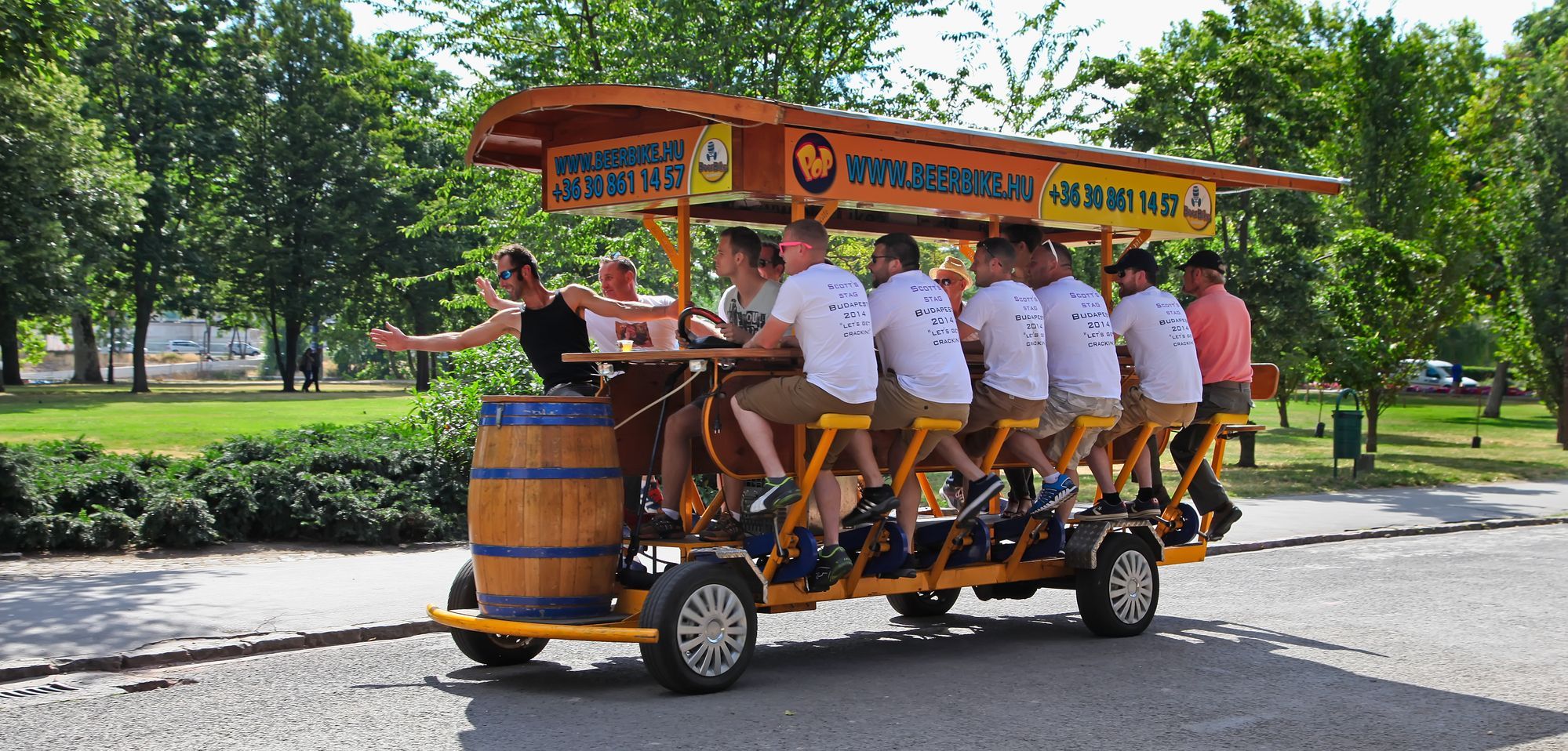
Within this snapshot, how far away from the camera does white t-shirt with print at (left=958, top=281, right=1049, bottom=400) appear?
8.29 meters

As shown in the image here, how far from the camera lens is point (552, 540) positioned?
678 centimetres

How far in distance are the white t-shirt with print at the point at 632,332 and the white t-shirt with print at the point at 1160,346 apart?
278 cm

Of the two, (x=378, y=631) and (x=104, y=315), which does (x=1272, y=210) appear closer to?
(x=378, y=631)

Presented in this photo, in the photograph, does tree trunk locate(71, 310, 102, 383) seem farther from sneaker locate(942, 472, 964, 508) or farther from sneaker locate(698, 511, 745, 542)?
sneaker locate(698, 511, 745, 542)

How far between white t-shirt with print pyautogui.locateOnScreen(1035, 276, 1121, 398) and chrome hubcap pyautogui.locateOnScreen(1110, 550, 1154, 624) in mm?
1017

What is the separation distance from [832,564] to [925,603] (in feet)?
7.91

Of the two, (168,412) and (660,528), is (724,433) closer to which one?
(660,528)

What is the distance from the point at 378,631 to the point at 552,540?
2.50 metres

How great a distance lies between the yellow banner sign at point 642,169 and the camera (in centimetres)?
761

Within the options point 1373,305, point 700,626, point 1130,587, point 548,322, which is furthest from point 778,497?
point 1373,305

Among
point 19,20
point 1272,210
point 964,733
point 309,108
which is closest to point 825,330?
point 964,733

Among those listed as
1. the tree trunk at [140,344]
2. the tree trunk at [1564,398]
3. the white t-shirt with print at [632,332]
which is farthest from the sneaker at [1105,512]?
the tree trunk at [140,344]

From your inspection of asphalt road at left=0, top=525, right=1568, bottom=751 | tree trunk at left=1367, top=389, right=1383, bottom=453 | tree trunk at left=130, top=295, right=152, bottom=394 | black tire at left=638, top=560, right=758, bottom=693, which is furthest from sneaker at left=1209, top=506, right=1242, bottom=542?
tree trunk at left=130, top=295, right=152, bottom=394

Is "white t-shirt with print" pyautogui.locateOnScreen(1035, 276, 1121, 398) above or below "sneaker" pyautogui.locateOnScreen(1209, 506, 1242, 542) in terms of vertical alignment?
above
